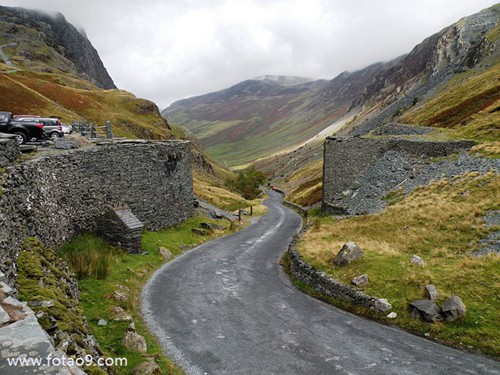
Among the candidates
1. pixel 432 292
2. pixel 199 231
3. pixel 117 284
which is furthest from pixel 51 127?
pixel 432 292

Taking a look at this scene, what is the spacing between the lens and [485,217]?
22.3 m

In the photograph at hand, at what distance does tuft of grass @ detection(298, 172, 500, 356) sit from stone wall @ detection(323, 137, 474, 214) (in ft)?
28.7

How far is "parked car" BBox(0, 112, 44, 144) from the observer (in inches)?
988

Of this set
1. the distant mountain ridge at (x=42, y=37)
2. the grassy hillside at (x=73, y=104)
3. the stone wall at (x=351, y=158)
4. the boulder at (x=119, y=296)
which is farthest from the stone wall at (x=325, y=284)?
the distant mountain ridge at (x=42, y=37)

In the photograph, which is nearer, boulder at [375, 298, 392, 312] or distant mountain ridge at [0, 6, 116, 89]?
boulder at [375, 298, 392, 312]

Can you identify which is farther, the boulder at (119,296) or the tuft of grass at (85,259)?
the tuft of grass at (85,259)

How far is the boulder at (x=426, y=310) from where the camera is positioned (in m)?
14.6

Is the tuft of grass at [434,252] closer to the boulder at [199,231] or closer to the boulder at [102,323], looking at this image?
the boulder at [199,231]

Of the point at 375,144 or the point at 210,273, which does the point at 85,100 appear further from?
the point at 210,273

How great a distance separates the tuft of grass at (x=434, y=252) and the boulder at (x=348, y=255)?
0.34 m

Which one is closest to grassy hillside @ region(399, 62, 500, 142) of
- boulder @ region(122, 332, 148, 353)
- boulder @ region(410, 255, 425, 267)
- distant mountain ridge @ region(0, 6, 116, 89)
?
boulder @ region(410, 255, 425, 267)

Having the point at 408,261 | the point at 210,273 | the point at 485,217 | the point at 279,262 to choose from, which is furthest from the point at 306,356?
the point at 485,217

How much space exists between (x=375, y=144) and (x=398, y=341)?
104 feet

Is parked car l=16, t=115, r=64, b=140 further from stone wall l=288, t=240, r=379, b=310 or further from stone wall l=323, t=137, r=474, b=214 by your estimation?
stone wall l=323, t=137, r=474, b=214
